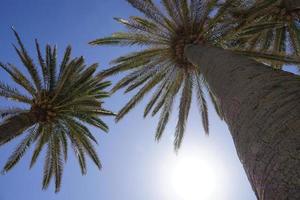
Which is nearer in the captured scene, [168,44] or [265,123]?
[265,123]

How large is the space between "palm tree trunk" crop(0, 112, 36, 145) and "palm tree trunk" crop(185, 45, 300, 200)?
30.5 ft

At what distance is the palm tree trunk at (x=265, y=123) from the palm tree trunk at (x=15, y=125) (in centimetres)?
930

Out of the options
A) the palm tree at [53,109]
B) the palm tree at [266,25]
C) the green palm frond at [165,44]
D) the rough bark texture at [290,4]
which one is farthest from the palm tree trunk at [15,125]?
the rough bark texture at [290,4]

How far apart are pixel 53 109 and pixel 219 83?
→ 394 inches

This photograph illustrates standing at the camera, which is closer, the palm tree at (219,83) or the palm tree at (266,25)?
the palm tree at (219,83)

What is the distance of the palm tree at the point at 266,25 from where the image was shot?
37.8 feet

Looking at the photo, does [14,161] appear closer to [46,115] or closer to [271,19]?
[46,115]

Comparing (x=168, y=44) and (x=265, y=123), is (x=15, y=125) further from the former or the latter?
(x=265, y=123)

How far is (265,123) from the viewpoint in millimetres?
3629

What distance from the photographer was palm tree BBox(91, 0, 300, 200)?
3.17 m

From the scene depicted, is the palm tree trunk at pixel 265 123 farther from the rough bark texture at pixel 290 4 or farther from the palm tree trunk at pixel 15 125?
the palm tree trunk at pixel 15 125

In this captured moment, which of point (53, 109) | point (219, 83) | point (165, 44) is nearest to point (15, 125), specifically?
point (53, 109)

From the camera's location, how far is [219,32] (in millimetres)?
12094

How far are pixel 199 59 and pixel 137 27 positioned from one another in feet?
17.5
